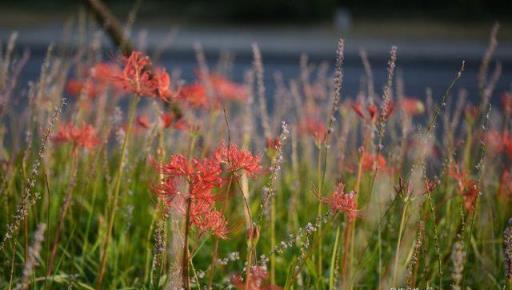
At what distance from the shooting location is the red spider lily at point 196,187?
5.48 feet

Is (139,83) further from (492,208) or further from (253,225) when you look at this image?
(492,208)

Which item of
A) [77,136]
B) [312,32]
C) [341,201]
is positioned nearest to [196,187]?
[341,201]

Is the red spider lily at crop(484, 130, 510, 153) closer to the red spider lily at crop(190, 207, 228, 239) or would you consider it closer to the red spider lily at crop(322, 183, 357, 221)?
the red spider lily at crop(322, 183, 357, 221)

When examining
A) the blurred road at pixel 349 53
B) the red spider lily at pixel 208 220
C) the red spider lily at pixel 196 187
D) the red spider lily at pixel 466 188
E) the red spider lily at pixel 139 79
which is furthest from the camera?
the blurred road at pixel 349 53

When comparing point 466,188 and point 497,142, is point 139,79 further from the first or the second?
point 497,142

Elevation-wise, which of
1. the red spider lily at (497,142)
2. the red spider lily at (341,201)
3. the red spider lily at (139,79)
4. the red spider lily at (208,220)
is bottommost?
the red spider lily at (208,220)

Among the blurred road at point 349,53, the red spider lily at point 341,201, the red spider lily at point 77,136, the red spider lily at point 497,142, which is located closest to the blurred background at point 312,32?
the blurred road at point 349,53

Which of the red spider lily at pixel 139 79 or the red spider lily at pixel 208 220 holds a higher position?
the red spider lily at pixel 139 79

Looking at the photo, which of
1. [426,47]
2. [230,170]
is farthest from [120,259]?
[426,47]

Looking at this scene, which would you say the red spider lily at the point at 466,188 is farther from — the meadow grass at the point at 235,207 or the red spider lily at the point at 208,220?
the red spider lily at the point at 208,220

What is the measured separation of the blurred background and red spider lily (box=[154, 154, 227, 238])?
931 cm

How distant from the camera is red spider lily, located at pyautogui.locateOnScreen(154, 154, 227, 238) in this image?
1.67m

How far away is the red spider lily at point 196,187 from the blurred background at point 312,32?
931cm

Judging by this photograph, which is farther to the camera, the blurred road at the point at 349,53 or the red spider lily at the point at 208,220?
the blurred road at the point at 349,53
